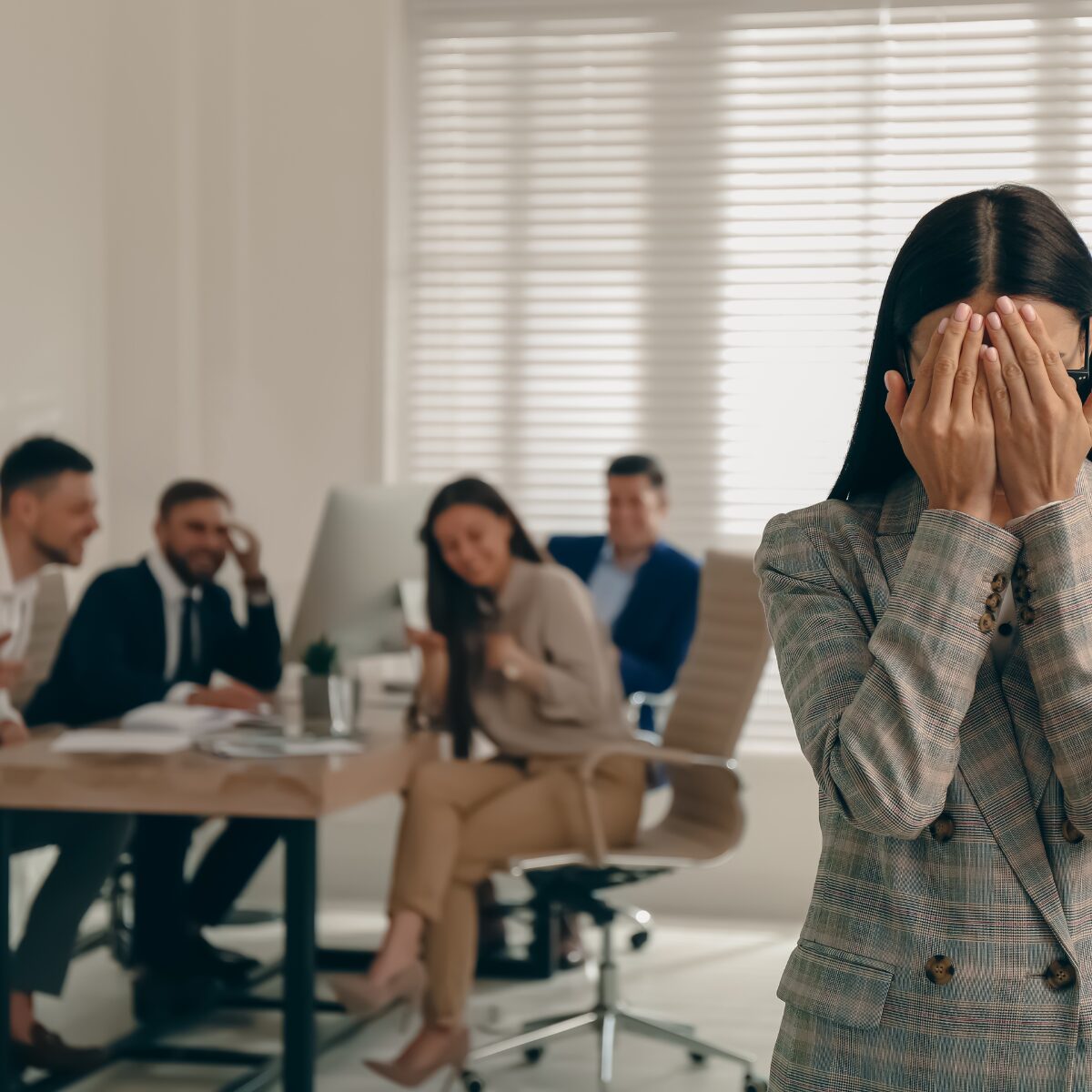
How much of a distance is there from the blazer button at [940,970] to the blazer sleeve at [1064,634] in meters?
0.12

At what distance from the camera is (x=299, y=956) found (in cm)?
264

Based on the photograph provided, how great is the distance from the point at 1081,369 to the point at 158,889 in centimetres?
312

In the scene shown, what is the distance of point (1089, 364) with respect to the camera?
1.00 metres

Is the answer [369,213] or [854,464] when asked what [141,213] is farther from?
[854,464]

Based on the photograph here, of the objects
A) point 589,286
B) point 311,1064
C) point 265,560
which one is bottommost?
point 311,1064

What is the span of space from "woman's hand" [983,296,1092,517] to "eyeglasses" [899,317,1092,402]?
0.11ft

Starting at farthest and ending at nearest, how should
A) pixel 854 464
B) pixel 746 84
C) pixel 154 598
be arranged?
1. pixel 746 84
2. pixel 154 598
3. pixel 854 464

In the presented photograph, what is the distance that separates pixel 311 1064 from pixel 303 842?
393 mm

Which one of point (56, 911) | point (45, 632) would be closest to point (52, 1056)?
point (56, 911)

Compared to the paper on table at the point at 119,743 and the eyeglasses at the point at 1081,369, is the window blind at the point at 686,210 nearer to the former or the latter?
the paper on table at the point at 119,743

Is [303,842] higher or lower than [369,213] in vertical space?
lower

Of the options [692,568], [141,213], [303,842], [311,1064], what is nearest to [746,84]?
[692,568]

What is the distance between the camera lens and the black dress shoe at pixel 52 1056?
3045 mm

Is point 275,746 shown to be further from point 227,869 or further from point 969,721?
point 969,721
